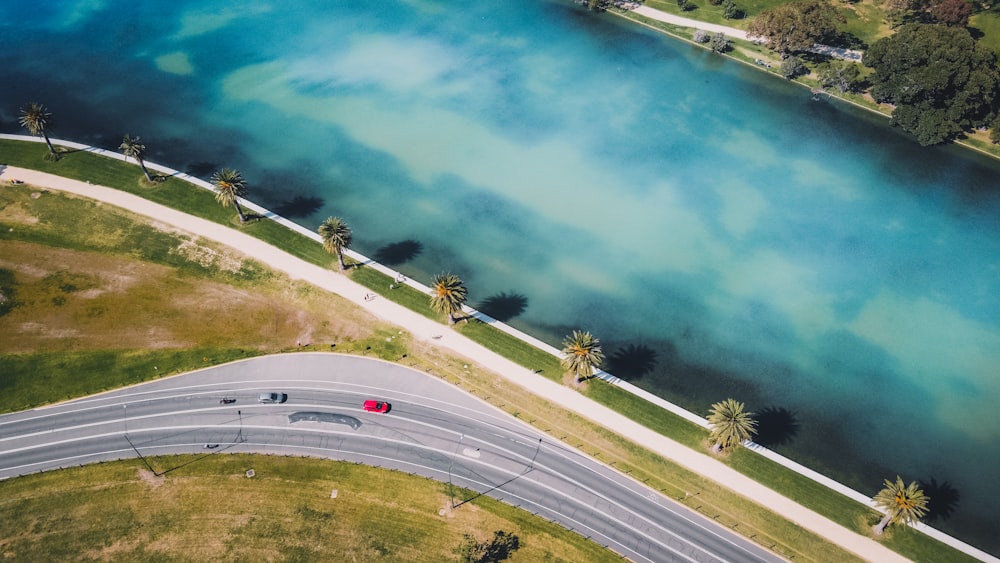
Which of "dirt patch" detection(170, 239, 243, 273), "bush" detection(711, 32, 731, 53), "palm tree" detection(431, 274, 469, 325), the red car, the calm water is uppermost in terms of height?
"bush" detection(711, 32, 731, 53)

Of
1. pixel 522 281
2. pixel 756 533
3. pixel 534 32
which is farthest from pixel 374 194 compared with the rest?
pixel 756 533

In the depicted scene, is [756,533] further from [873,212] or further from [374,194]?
[374,194]

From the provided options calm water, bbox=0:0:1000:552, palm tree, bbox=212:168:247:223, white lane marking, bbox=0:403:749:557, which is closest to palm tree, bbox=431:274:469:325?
calm water, bbox=0:0:1000:552

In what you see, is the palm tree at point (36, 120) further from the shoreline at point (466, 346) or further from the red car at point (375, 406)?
the red car at point (375, 406)

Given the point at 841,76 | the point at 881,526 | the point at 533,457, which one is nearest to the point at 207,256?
the point at 533,457

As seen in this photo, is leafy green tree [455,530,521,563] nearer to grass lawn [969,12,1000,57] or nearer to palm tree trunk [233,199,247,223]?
palm tree trunk [233,199,247,223]

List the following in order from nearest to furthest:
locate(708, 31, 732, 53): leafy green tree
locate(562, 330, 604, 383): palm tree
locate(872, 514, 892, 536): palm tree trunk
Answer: locate(872, 514, 892, 536): palm tree trunk, locate(562, 330, 604, 383): palm tree, locate(708, 31, 732, 53): leafy green tree

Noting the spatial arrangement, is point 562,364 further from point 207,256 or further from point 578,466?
point 207,256
